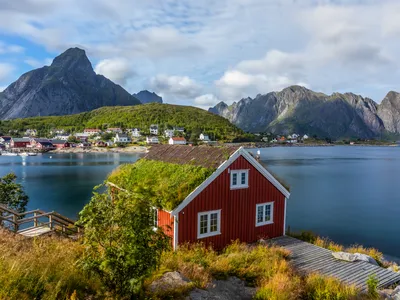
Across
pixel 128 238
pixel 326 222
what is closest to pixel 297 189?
pixel 326 222

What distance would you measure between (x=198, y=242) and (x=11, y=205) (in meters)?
18.3

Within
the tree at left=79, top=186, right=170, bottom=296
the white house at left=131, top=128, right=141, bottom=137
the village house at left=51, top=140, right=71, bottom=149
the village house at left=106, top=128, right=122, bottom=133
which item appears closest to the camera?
the tree at left=79, top=186, right=170, bottom=296

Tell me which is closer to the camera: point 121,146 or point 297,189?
point 297,189

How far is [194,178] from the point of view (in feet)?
52.6

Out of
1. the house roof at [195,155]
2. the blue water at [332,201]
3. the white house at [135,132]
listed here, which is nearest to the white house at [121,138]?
the white house at [135,132]

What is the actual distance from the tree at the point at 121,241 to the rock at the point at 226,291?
1.95 metres

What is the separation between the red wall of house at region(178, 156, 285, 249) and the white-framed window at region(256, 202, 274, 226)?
0.23 m

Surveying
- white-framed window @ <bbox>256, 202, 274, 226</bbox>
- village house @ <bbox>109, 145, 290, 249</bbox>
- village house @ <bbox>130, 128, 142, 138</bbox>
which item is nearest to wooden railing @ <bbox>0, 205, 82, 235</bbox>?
village house @ <bbox>109, 145, 290, 249</bbox>

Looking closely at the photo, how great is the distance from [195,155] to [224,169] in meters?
2.21

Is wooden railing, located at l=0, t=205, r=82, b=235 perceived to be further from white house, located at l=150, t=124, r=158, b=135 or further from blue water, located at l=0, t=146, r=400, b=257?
white house, located at l=150, t=124, r=158, b=135

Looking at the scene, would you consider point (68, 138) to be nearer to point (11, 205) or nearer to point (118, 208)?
point (11, 205)

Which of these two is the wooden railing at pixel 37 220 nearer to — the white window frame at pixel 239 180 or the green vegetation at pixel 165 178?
the green vegetation at pixel 165 178

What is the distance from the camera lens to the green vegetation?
15.2 meters

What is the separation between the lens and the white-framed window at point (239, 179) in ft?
55.6
